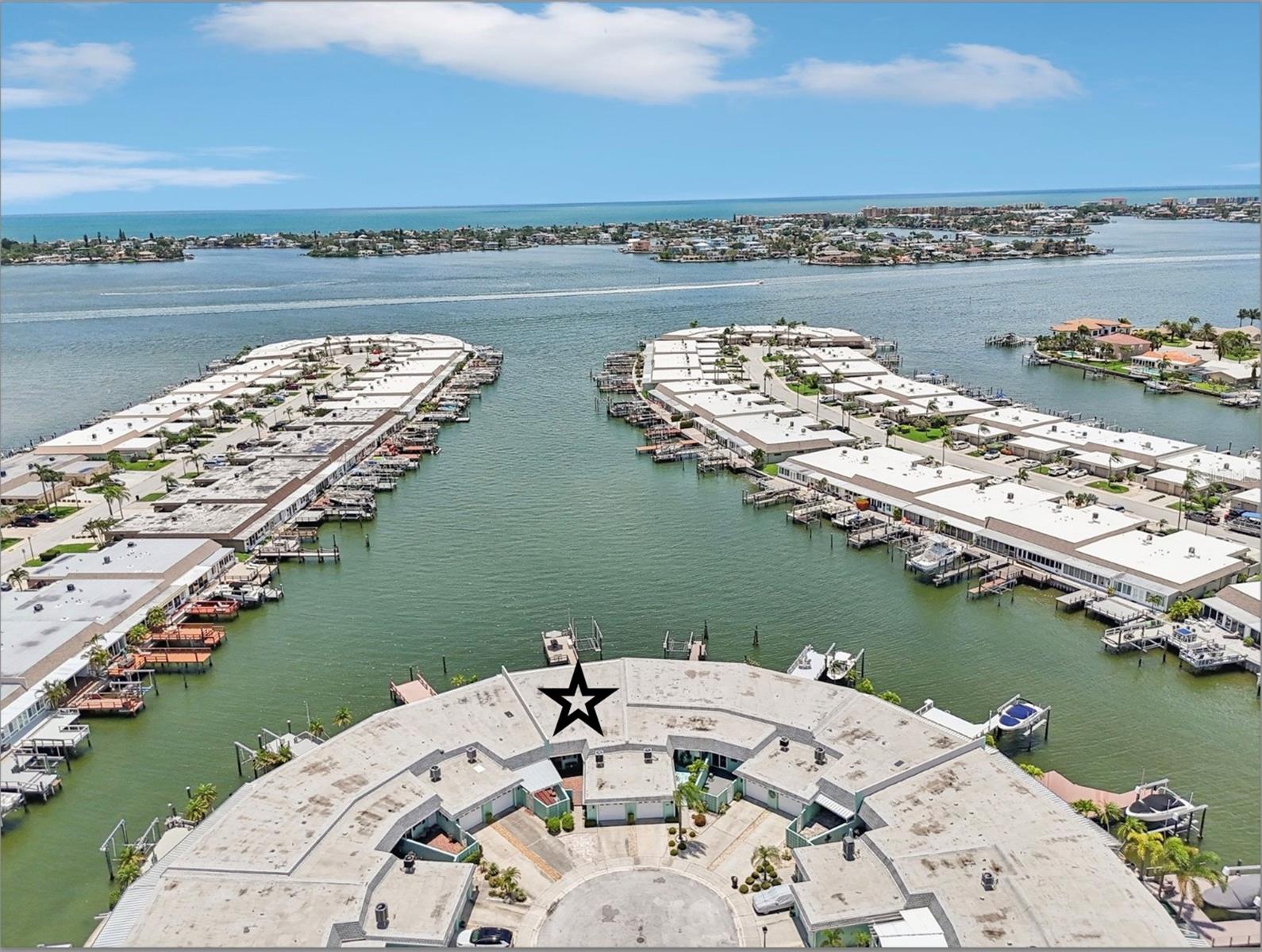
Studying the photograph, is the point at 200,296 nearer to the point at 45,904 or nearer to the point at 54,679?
the point at 54,679

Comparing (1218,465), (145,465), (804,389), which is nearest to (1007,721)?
(1218,465)

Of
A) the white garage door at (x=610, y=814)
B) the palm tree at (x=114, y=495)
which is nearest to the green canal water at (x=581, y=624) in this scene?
the white garage door at (x=610, y=814)

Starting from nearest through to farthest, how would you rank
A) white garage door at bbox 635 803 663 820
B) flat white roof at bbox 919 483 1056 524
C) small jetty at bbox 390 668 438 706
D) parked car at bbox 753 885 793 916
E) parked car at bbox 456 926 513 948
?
1. parked car at bbox 456 926 513 948
2. parked car at bbox 753 885 793 916
3. white garage door at bbox 635 803 663 820
4. small jetty at bbox 390 668 438 706
5. flat white roof at bbox 919 483 1056 524

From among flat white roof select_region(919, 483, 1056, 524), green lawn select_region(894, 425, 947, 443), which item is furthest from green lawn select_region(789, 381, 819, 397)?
flat white roof select_region(919, 483, 1056, 524)

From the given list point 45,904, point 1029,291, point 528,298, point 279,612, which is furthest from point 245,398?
point 1029,291

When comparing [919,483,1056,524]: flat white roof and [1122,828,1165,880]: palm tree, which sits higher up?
[919,483,1056,524]: flat white roof

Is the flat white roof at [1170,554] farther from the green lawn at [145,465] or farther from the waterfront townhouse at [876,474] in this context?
the green lawn at [145,465]

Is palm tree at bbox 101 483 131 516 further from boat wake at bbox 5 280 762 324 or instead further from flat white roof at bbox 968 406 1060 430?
boat wake at bbox 5 280 762 324

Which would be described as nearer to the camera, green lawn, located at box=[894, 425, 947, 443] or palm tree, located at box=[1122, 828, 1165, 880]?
palm tree, located at box=[1122, 828, 1165, 880]
